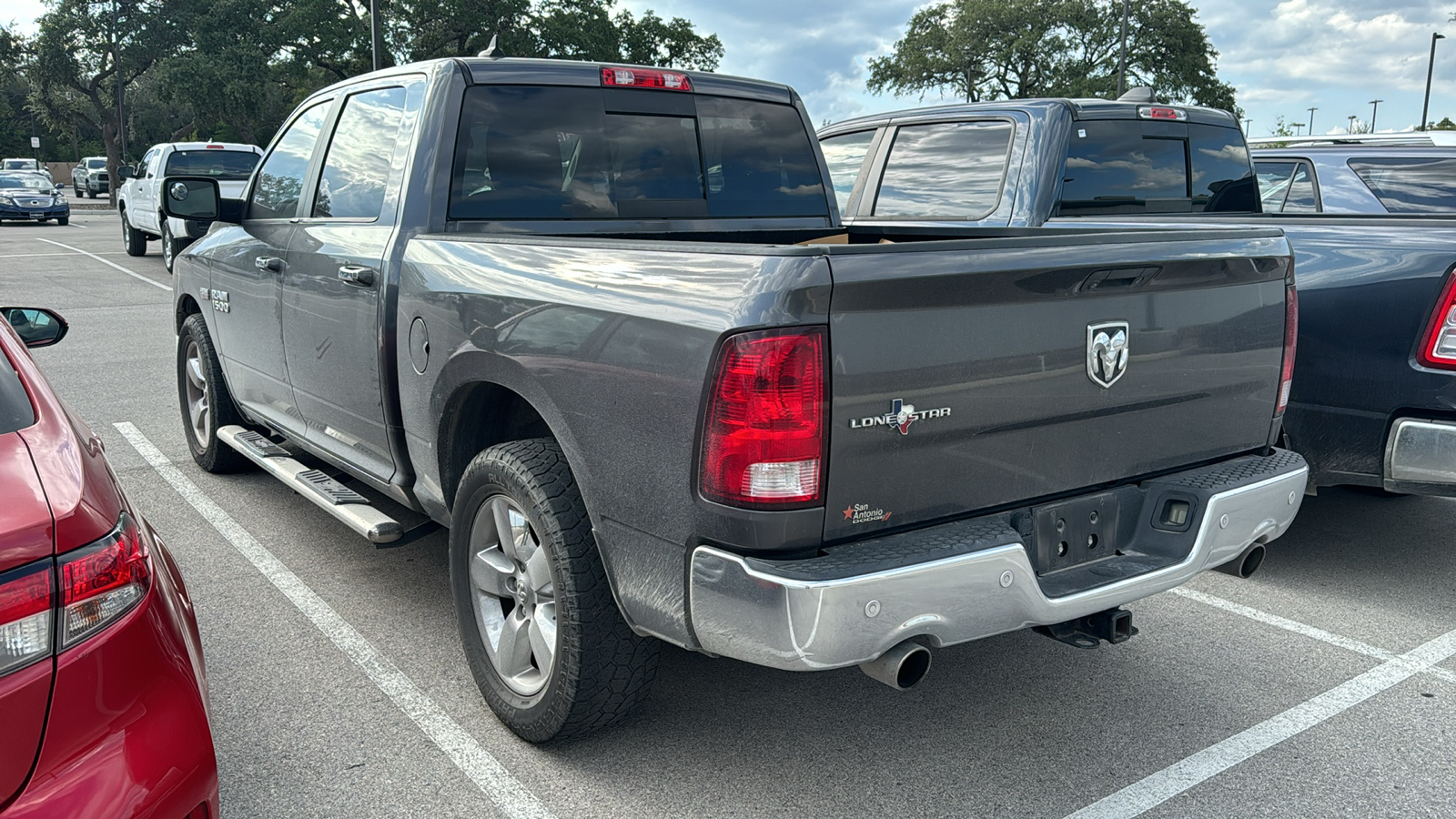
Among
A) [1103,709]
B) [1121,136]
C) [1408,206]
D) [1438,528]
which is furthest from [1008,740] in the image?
[1408,206]

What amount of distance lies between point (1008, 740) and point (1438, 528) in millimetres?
3394

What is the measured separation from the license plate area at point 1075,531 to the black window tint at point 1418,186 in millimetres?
5376

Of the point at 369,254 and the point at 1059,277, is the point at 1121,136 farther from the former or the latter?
the point at 369,254

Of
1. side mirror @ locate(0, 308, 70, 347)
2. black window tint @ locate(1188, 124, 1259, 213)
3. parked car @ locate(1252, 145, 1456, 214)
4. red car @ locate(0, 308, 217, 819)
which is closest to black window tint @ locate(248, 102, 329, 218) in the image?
side mirror @ locate(0, 308, 70, 347)

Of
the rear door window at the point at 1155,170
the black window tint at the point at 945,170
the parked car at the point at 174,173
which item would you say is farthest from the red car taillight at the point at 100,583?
the parked car at the point at 174,173

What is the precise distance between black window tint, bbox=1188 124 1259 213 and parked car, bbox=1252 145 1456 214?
0.95 meters

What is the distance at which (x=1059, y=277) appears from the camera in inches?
107

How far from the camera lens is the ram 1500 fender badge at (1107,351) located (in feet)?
9.28

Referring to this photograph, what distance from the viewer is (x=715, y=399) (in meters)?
2.40

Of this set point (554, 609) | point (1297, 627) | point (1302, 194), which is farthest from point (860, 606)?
point (1302, 194)

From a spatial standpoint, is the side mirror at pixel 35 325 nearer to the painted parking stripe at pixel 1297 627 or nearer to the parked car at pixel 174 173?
the painted parking stripe at pixel 1297 627

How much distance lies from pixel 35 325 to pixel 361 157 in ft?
4.45

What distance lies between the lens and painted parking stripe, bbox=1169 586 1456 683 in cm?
394

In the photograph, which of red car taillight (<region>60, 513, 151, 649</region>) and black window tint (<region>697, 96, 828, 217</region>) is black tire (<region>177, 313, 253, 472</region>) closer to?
black window tint (<region>697, 96, 828, 217</region>)
